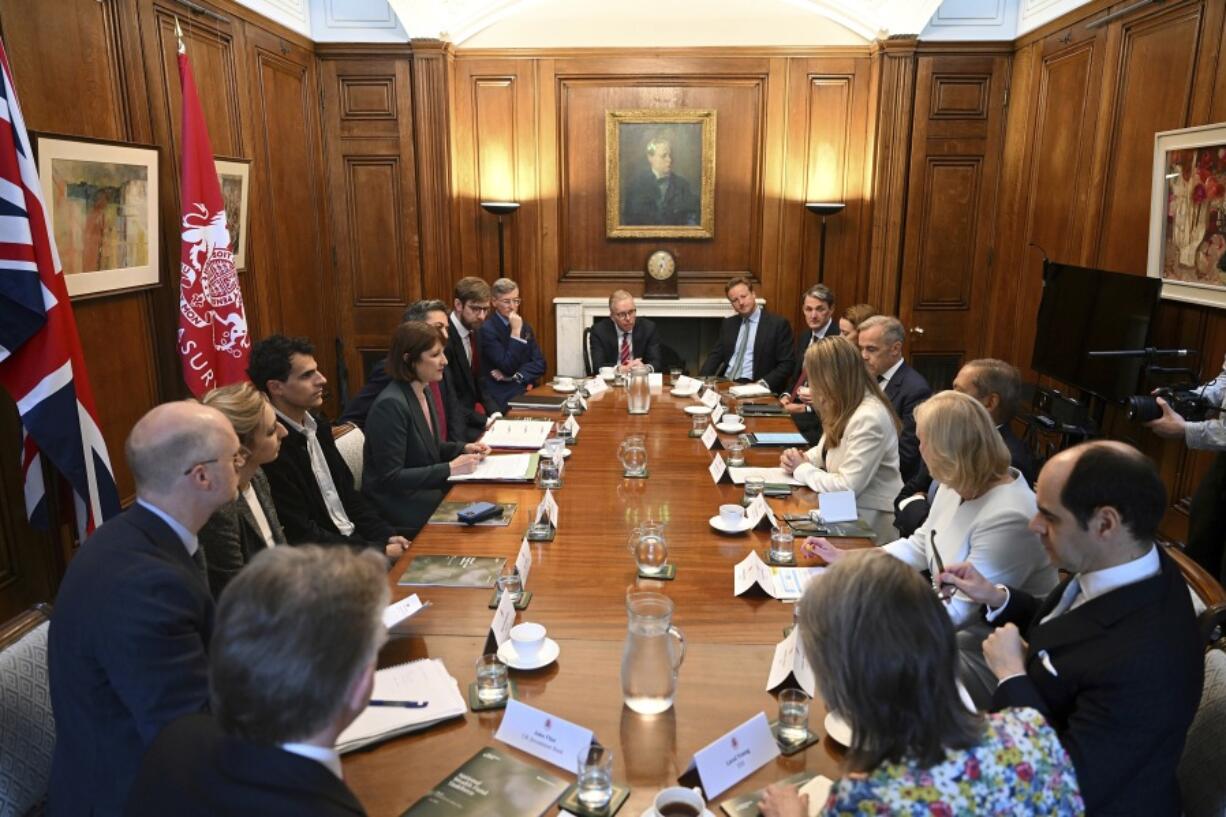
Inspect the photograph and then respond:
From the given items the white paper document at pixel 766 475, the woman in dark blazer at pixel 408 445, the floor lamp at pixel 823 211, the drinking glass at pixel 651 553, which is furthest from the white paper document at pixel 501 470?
the floor lamp at pixel 823 211

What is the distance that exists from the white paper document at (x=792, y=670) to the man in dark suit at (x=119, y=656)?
3.65ft

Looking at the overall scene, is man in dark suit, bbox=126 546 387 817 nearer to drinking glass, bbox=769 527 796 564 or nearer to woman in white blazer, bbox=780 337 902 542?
drinking glass, bbox=769 527 796 564

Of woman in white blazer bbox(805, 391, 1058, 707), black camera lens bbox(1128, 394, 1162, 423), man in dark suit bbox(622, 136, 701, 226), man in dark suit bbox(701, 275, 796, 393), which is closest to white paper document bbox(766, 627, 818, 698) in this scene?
woman in white blazer bbox(805, 391, 1058, 707)

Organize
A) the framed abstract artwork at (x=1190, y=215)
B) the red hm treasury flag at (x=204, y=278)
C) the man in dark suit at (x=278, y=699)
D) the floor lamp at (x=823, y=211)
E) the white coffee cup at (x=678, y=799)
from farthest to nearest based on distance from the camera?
the floor lamp at (x=823, y=211)
the red hm treasury flag at (x=204, y=278)
the framed abstract artwork at (x=1190, y=215)
the white coffee cup at (x=678, y=799)
the man in dark suit at (x=278, y=699)

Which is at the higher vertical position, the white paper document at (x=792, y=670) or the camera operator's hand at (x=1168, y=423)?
the camera operator's hand at (x=1168, y=423)

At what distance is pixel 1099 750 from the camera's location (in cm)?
Answer: 142

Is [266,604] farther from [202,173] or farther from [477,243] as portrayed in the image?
[477,243]

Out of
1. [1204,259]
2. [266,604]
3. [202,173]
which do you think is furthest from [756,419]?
[266,604]

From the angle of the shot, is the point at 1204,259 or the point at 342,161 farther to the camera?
the point at 342,161

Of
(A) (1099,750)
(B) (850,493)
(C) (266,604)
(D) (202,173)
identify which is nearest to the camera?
(C) (266,604)

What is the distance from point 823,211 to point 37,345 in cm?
523

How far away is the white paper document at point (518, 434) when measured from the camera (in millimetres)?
3535

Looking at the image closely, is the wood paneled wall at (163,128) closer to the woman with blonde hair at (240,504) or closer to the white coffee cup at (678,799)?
the woman with blonde hair at (240,504)

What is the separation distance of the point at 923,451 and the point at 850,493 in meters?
0.30
